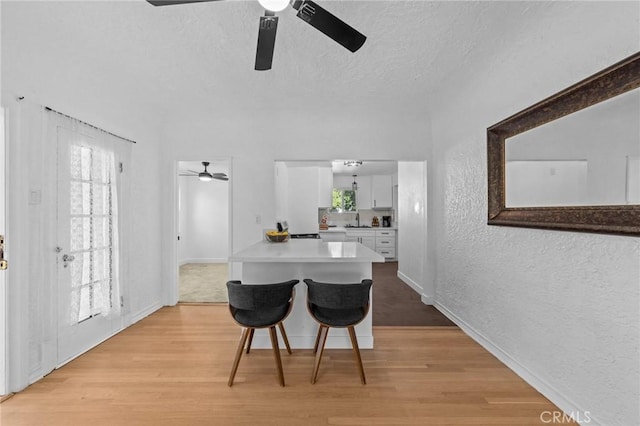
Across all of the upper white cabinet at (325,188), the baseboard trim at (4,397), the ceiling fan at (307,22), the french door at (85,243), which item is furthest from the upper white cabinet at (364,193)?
the baseboard trim at (4,397)

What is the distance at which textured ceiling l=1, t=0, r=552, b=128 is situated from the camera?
1.94m

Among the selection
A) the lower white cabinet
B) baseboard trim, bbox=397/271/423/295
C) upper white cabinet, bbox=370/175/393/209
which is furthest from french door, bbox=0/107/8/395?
upper white cabinet, bbox=370/175/393/209

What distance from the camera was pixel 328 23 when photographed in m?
1.64

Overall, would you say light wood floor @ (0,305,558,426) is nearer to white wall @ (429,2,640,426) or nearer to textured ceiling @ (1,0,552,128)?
white wall @ (429,2,640,426)

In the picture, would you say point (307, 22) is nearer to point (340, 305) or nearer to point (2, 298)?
point (340, 305)

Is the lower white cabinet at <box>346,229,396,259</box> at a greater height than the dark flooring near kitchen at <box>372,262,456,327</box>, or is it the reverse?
the lower white cabinet at <box>346,229,396,259</box>

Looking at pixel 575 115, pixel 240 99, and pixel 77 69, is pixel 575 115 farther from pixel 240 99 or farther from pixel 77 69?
pixel 77 69

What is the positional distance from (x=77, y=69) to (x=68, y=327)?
225 centimetres

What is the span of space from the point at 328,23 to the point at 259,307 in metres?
1.86

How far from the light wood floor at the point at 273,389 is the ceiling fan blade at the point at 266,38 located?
2315mm

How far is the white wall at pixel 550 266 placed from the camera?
1.45 meters

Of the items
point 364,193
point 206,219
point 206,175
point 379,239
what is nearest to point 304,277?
point 206,175

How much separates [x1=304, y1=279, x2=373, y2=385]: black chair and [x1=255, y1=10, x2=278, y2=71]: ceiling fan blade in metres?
1.62

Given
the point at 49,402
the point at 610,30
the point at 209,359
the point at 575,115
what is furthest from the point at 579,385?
the point at 49,402
